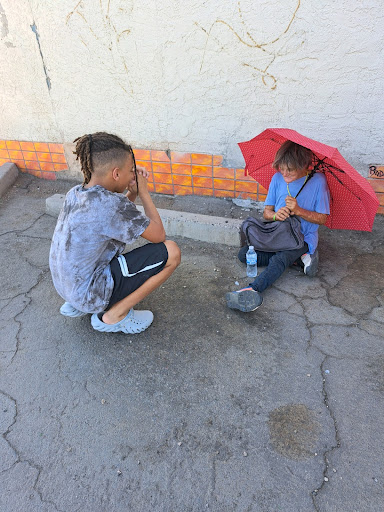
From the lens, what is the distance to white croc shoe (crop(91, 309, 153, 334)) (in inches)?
106

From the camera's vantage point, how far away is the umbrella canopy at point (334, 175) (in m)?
2.55

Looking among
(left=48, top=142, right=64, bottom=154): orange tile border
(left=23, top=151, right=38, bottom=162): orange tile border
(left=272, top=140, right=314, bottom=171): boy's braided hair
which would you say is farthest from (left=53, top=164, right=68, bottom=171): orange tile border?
(left=272, top=140, right=314, bottom=171): boy's braided hair

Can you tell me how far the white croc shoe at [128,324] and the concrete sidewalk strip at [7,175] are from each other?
3.03 metres

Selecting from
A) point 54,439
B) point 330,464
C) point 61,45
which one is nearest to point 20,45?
point 61,45

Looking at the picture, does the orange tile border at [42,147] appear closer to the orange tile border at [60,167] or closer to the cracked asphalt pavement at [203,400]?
the orange tile border at [60,167]

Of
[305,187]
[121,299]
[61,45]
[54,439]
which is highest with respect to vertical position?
[61,45]

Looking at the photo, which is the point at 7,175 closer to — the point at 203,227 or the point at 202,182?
the point at 202,182

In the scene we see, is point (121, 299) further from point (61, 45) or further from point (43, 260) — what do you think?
point (61, 45)

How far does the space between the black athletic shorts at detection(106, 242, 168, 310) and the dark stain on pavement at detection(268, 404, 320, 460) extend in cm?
116

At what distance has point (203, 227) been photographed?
3.80 m

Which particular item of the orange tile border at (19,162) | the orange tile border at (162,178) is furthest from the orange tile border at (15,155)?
the orange tile border at (162,178)

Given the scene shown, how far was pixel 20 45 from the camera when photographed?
4.36 m

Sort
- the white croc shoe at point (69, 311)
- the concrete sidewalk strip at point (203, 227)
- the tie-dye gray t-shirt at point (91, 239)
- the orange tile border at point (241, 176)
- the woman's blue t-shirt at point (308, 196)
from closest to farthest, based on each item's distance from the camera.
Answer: the tie-dye gray t-shirt at point (91, 239) < the white croc shoe at point (69, 311) < the woman's blue t-shirt at point (308, 196) < the concrete sidewalk strip at point (203, 227) < the orange tile border at point (241, 176)

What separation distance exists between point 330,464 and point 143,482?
3.04 feet
